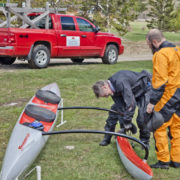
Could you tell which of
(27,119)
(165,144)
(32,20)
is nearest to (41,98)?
(27,119)

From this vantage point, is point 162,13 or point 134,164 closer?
point 134,164

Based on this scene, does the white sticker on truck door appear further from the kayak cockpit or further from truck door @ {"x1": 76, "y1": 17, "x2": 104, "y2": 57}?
the kayak cockpit

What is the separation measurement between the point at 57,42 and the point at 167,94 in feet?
29.9

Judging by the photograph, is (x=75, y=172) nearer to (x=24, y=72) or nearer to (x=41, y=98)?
(x=41, y=98)

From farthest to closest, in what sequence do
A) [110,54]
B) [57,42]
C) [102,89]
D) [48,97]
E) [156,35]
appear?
[110,54] < [57,42] < [48,97] < [102,89] < [156,35]

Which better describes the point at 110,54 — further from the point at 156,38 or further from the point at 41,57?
the point at 156,38

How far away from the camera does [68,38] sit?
1360 cm

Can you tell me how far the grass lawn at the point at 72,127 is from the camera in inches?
193

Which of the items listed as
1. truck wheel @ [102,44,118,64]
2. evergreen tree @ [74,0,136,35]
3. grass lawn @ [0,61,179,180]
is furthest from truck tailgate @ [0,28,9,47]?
evergreen tree @ [74,0,136,35]

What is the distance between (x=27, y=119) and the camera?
592cm

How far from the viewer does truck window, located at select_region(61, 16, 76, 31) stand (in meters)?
13.6

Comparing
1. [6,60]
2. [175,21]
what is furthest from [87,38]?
[175,21]

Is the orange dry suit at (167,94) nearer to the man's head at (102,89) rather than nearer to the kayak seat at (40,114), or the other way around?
the man's head at (102,89)

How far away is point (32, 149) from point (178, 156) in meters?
2.01
